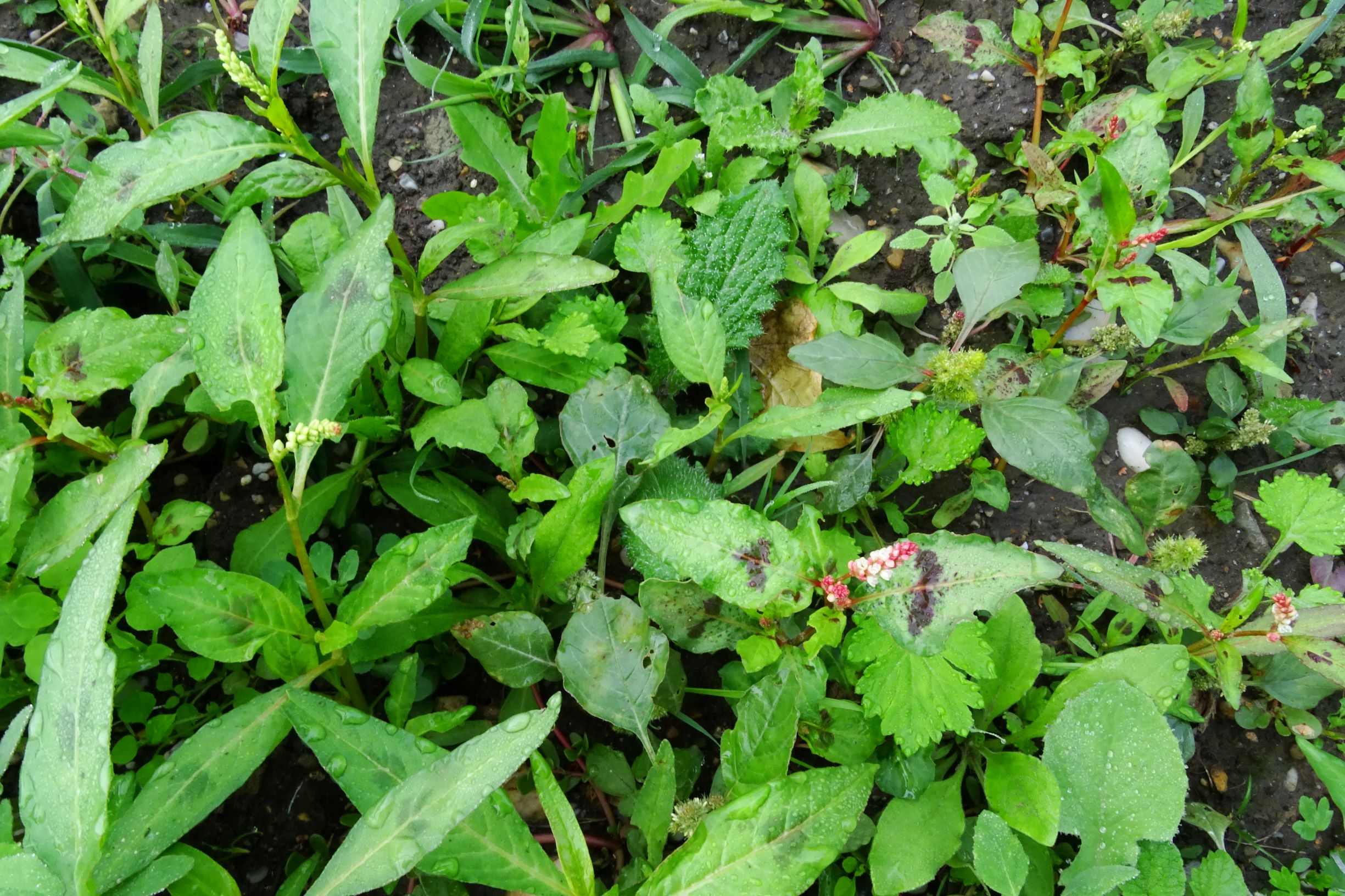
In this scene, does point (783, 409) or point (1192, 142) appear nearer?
point (783, 409)

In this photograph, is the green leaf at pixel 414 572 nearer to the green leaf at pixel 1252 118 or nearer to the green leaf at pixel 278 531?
the green leaf at pixel 278 531

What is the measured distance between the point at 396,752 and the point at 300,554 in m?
0.42

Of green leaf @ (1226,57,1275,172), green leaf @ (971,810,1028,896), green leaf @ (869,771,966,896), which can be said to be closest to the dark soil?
green leaf @ (1226,57,1275,172)

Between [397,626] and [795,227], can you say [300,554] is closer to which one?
[397,626]

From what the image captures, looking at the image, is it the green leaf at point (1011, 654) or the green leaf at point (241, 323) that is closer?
the green leaf at point (241, 323)

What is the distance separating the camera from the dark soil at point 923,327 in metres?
1.97

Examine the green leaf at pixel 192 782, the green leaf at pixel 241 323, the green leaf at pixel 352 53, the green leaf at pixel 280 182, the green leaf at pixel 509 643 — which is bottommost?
the green leaf at pixel 509 643

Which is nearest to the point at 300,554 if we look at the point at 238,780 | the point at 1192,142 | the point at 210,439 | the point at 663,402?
the point at 238,780

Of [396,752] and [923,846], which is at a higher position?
[396,752]

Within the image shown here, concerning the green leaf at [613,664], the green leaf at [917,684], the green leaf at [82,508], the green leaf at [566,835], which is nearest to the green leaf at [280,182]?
the green leaf at [82,508]

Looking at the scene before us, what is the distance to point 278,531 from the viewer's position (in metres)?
1.95

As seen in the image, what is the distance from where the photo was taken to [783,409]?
6.53ft

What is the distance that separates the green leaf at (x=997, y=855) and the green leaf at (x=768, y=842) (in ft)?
0.83

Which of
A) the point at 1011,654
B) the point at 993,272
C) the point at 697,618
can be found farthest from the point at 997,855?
the point at 993,272
